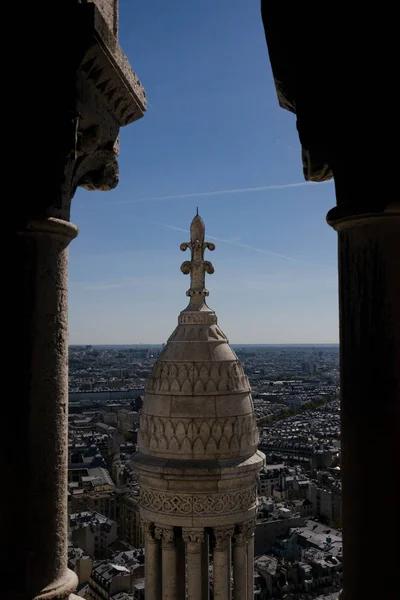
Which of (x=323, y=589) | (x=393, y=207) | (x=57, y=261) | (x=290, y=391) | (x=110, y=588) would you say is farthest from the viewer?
(x=290, y=391)

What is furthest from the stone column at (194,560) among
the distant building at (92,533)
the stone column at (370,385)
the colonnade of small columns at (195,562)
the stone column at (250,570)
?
the distant building at (92,533)

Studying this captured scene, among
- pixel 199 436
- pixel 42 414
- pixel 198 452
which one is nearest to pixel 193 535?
pixel 198 452

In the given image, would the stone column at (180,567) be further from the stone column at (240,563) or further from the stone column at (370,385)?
the stone column at (370,385)

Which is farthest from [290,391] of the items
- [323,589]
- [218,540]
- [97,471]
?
[218,540]

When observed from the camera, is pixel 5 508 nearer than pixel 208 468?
Yes

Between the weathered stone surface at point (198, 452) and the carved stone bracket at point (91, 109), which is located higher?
the carved stone bracket at point (91, 109)

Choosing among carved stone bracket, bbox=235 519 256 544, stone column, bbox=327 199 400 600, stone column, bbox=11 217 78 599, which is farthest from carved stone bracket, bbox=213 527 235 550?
stone column, bbox=327 199 400 600

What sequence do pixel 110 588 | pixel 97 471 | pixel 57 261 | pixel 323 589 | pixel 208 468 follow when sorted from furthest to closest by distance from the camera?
pixel 97 471
pixel 323 589
pixel 110 588
pixel 208 468
pixel 57 261

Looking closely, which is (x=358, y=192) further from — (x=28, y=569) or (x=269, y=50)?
(x=28, y=569)
